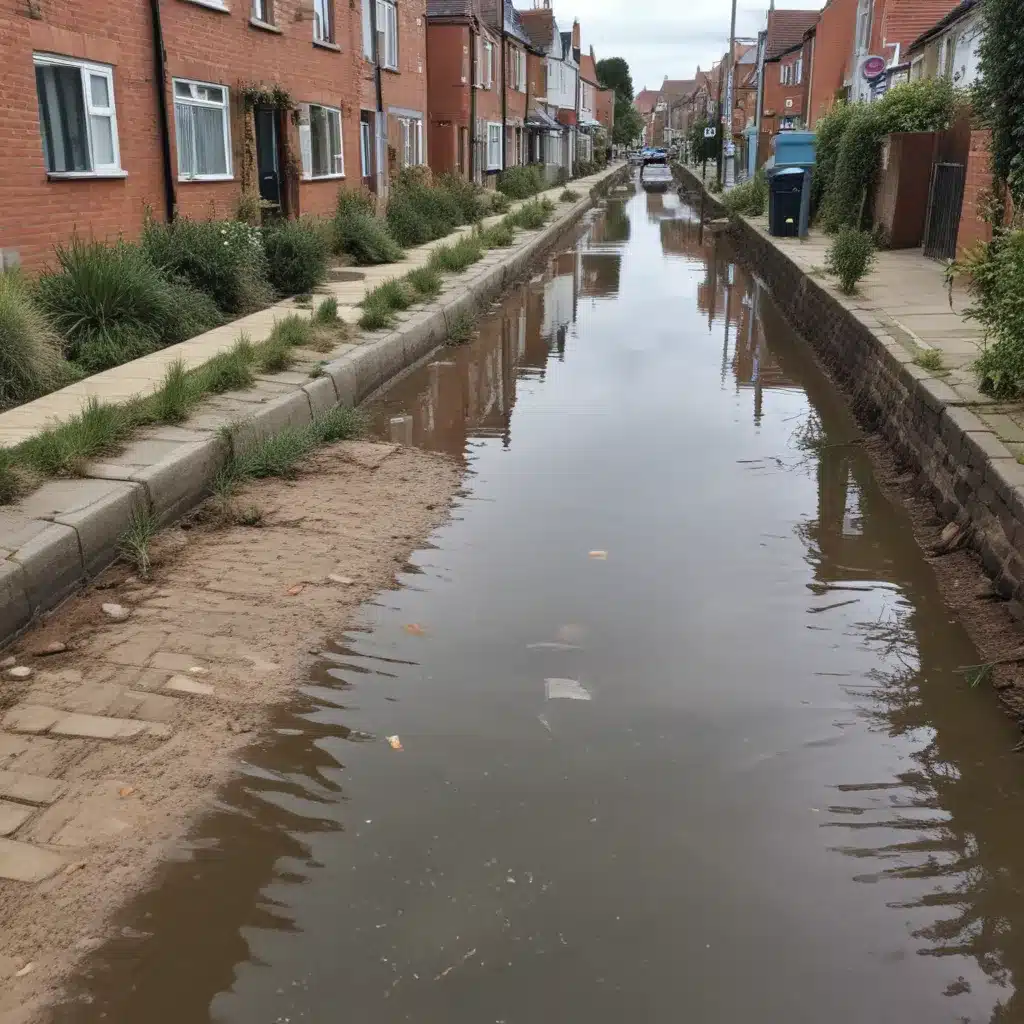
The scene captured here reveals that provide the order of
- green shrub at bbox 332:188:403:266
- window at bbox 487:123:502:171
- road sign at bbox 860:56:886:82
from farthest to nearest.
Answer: window at bbox 487:123:502:171, road sign at bbox 860:56:886:82, green shrub at bbox 332:188:403:266

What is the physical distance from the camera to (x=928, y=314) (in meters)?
10.8

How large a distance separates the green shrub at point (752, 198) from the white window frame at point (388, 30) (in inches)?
399

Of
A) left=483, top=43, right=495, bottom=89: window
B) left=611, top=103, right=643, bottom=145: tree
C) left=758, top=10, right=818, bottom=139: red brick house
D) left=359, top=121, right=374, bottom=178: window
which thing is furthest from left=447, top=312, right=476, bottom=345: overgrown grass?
left=611, top=103, right=643, bottom=145: tree

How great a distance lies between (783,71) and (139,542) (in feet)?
182

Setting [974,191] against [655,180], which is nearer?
[974,191]

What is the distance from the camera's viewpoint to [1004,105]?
9.20 m

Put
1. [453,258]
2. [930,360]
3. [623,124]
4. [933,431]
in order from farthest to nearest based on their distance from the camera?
[623,124], [453,258], [930,360], [933,431]

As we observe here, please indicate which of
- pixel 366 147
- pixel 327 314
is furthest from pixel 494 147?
pixel 327 314

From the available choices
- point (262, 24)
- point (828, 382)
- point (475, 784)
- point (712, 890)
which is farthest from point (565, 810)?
point (262, 24)

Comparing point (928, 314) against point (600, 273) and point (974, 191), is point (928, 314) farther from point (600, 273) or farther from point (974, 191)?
point (600, 273)

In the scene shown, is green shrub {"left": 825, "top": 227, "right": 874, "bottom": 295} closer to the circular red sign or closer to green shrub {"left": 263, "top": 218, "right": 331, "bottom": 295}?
green shrub {"left": 263, "top": 218, "right": 331, "bottom": 295}

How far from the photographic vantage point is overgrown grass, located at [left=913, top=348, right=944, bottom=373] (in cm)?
796

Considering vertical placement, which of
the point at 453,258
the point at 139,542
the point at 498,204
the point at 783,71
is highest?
the point at 783,71

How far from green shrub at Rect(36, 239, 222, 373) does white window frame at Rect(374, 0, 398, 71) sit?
15.3m
